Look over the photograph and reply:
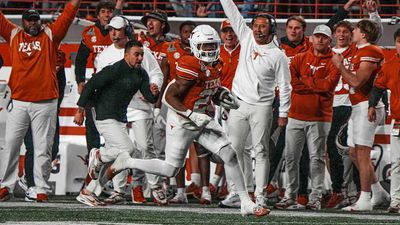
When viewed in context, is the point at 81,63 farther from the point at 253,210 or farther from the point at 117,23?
the point at 253,210

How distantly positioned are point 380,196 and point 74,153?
3.73 m

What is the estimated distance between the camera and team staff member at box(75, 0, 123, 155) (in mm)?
12703

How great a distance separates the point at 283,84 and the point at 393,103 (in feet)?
3.55

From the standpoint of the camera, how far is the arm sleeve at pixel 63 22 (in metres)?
12.1

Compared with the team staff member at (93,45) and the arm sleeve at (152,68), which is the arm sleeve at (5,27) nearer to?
the team staff member at (93,45)

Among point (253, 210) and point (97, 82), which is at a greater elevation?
point (97, 82)

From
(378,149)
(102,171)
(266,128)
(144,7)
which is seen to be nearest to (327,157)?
(378,149)

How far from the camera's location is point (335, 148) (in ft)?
41.8

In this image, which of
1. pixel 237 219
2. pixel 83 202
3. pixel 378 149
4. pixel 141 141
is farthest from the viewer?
pixel 378 149

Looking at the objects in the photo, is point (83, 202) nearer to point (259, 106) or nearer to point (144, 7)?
point (259, 106)

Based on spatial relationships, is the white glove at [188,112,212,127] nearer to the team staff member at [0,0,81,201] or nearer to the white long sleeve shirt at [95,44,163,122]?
the white long sleeve shirt at [95,44,163,122]

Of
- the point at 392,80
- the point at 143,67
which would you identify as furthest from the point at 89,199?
the point at 392,80

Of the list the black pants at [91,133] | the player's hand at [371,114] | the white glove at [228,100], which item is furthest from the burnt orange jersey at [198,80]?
the black pants at [91,133]

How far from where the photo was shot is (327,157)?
43.1ft
